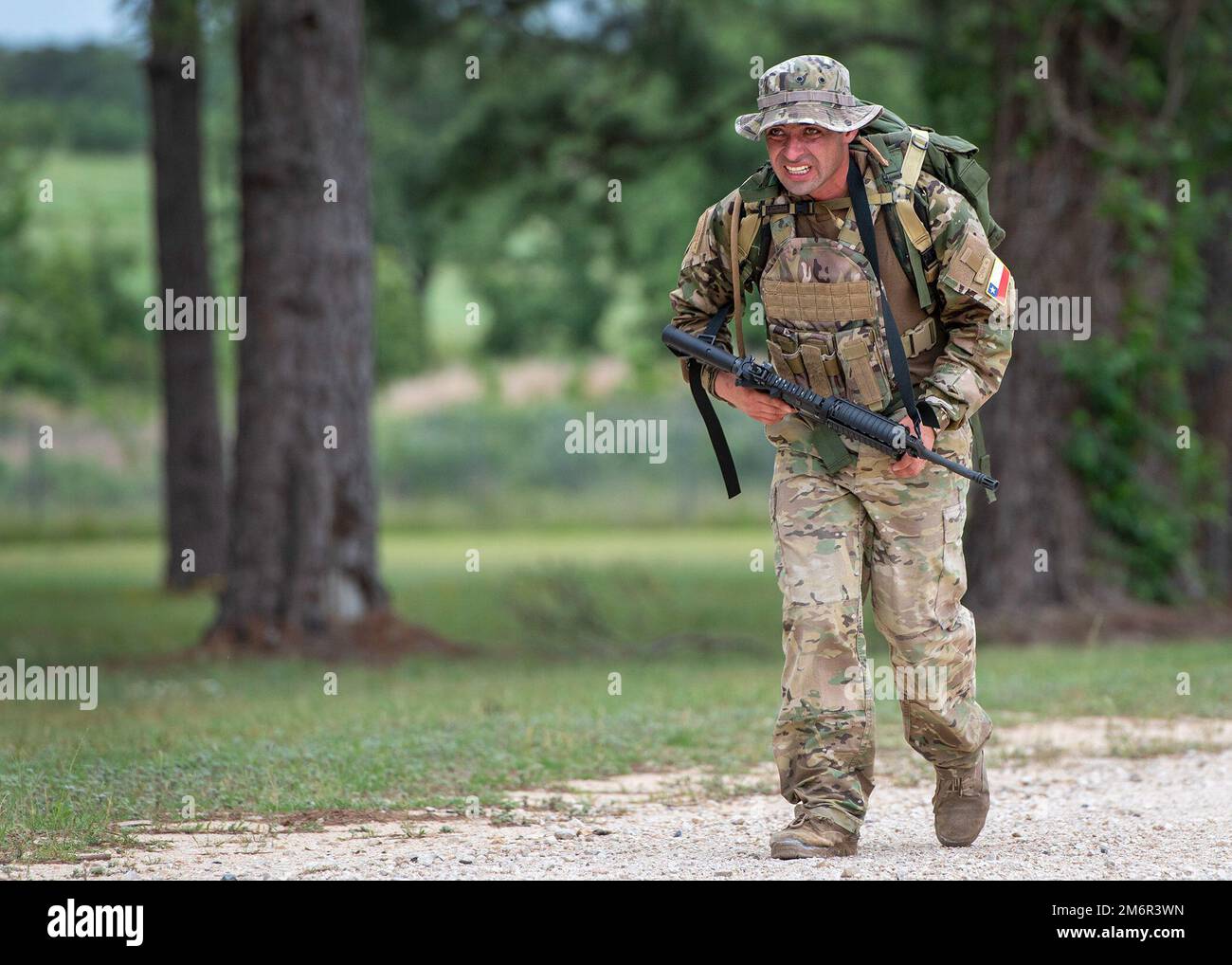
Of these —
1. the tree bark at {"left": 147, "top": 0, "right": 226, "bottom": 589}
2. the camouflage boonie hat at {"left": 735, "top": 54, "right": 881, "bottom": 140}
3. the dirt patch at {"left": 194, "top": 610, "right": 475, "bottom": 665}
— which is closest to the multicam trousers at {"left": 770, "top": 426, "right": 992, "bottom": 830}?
the camouflage boonie hat at {"left": 735, "top": 54, "right": 881, "bottom": 140}

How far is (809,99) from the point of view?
517cm

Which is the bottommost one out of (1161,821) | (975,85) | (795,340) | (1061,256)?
(1161,821)

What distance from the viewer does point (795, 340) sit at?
A: 5.48 m

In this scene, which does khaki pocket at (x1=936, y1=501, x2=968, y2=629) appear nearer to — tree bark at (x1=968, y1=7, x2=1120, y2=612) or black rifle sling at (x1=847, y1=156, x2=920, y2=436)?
black rifle sling at (x1=847, y1=156, x2=920, y2=436)

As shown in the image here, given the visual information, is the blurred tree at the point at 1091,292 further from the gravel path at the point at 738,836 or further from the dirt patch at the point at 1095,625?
the gravel path at the point at 738,836

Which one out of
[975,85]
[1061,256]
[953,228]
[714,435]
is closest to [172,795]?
[714,435]

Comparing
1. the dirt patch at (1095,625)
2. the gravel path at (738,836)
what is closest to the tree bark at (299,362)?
the dirt patch at (1095,625)

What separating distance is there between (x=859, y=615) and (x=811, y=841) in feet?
2.20

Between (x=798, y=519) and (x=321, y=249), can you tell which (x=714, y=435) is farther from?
(x=321, y=249)

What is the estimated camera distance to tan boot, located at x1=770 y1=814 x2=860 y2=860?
5242 mm

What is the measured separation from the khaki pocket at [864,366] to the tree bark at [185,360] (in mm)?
14151
